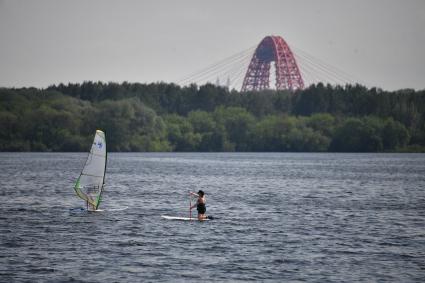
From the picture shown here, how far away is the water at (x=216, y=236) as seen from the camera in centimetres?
4138

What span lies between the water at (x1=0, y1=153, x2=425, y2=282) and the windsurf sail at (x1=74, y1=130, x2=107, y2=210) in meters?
1.82

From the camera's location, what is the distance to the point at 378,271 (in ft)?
138

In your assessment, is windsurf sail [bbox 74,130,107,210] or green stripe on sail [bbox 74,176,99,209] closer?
green stripe on sail [bbox 74,176,99,209]

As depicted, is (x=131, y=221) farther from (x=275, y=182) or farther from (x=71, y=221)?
(x=275, y=182)

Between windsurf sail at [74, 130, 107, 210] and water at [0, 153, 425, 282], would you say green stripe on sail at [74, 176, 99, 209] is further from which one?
water at [0, 153, 425, 282]

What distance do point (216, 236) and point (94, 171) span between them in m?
11.6

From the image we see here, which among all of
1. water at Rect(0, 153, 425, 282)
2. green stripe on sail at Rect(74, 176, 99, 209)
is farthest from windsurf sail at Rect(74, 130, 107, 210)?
water at Rect(0, 153, 425, 282)

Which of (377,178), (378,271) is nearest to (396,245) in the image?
(378,271)

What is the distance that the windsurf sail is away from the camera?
5997 cm

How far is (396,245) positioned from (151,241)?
1254 centimetres

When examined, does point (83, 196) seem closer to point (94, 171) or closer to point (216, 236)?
point (94, 171)

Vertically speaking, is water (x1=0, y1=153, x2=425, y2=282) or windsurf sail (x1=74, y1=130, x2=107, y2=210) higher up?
windsurf sail (x1=74, y1=130, x2=107, y2=210)

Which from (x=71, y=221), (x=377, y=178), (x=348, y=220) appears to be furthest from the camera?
(x=377, y=178)

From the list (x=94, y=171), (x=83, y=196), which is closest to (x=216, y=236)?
(x=94, y=171)
